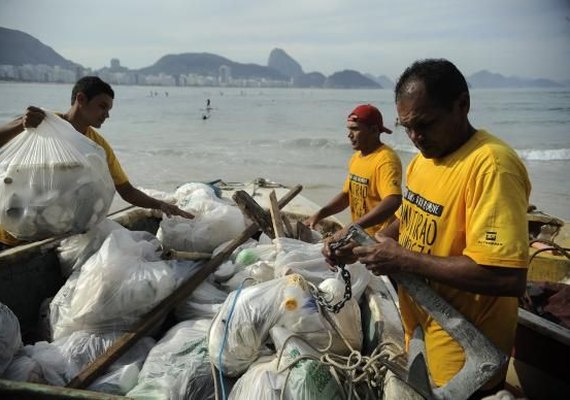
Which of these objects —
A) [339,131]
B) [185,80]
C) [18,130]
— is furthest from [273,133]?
[185,80]

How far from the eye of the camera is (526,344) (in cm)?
238

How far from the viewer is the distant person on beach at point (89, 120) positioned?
9.21ft

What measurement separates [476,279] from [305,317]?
903 mm

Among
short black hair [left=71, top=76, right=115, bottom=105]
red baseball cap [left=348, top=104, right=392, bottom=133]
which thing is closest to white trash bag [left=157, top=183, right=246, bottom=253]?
short black hair [left=71, top=76, right=115, bottom=105]

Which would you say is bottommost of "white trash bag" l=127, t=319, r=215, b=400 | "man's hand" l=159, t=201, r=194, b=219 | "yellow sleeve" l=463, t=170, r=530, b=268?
"white trash bag" l=127, t=319, r=215, b=400

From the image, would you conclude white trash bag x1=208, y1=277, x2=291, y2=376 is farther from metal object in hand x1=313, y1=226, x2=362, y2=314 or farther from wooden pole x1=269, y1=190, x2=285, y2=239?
wooden pole x1=269, y1=190, x2=285, y2=239

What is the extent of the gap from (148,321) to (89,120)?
158cm

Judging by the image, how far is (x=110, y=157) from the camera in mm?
3477

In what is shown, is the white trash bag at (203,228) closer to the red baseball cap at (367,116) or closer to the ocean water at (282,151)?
the red baseball cap at (367,116)

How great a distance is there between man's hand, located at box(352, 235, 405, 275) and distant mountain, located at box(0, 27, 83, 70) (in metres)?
146

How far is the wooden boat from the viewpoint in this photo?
1661 millimetres

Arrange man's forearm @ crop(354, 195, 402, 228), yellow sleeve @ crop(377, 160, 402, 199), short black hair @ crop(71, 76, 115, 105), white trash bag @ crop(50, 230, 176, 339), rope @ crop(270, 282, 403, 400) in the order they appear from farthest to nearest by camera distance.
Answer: yellow sleeve @ crop(377, 160, 402, 199) → man's forearm @ crop(354, 195, 402, 228) → short black hair @ crop(71, 76, 115, 105) → white trash bag @ crop(50, 230, 176, 339) → rope @ crop(270, 282, 403, 400)

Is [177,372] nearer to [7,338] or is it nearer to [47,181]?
[7,338]

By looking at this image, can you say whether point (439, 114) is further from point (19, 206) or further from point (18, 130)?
point (18, 130)
